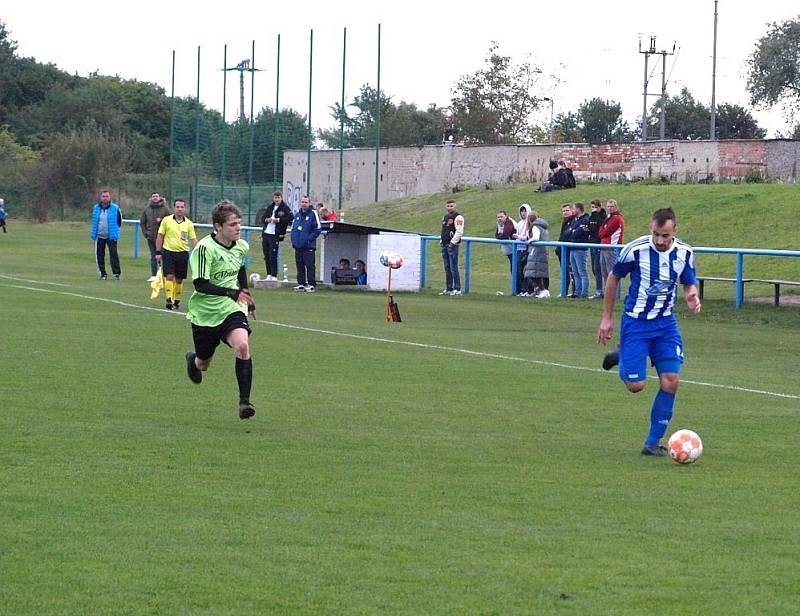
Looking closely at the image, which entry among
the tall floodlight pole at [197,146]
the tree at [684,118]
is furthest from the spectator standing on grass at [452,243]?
the tree at [684,118]

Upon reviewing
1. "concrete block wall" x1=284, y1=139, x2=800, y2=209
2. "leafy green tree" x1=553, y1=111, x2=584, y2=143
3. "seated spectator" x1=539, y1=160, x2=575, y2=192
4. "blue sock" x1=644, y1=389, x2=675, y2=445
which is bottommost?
"blue sock" x1=644, y1=389, x2=675, y2=445

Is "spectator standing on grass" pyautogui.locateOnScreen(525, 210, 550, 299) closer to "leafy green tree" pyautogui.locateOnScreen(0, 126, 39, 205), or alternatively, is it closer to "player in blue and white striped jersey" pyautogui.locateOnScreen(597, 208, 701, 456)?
"player in blue and white striped jersey" pyautogui.locateOnScreen(597, 208, 701, 456)

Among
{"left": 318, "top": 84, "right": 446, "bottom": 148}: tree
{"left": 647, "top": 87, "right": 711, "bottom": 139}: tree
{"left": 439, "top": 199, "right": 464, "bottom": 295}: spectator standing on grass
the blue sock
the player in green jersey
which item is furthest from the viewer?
{"left": 647, "top": 87, "right": 711, "bottom": 139}: tree

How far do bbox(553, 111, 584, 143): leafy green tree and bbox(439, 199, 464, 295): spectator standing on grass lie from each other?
197ft

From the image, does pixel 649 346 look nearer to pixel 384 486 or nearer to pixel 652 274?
pixel 652 274

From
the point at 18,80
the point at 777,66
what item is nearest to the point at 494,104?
the point at 777,66

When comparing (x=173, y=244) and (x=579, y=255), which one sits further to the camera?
(x=579, y=255)

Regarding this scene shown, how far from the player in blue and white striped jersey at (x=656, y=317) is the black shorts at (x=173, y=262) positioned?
14.5 meters

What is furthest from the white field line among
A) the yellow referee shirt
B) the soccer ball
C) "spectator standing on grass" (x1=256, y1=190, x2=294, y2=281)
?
"spectator standing on grass" (x1=256, y1=190, x2=294, y2=281)

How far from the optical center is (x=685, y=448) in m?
9.52

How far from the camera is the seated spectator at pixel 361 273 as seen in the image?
1268 inches

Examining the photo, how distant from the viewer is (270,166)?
200ft

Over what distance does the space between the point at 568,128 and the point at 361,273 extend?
232 feet

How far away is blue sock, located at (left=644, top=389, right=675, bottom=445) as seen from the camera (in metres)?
10.0
